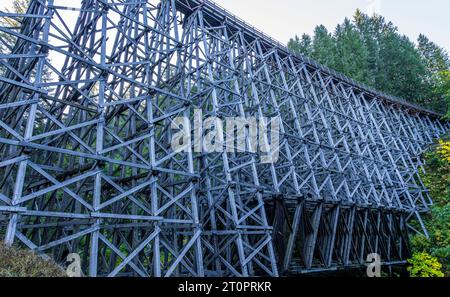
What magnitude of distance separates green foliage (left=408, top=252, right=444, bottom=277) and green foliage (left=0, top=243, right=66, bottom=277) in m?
15.3

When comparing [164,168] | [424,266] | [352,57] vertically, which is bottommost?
[424,266]

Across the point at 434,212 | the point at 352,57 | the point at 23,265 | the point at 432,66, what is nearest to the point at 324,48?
the point at 352,57

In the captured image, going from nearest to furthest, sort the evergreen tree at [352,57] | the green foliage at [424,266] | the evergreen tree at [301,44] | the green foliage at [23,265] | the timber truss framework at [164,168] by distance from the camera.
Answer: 1. the green foliage at [23,265]
2. the timber truss framework at [164,168]
3. the green foliage at [424,266]
4. the evergreen tree at [352,57]
5. the evergreen tree at [301,44]

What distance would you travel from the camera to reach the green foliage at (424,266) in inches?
542

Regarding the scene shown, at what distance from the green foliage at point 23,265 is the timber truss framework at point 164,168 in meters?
0.89

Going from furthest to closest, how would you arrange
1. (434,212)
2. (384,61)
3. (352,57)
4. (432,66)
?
(432,66) < (384,61) < (352,57) < (434,212)

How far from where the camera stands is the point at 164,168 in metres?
8.94

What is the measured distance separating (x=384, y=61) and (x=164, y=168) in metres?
34.7

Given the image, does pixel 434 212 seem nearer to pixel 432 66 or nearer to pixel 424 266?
pixel 424 266

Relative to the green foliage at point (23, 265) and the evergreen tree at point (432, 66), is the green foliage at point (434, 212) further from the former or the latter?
the green foliage at point (23, 265)

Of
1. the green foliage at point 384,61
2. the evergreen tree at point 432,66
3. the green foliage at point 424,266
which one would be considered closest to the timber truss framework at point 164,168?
the green foliage at point 424,266

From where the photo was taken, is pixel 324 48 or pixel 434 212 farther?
pixel 324 48

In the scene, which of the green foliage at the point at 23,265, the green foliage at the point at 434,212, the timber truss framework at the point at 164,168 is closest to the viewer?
the green foliage at the point at 23,265
